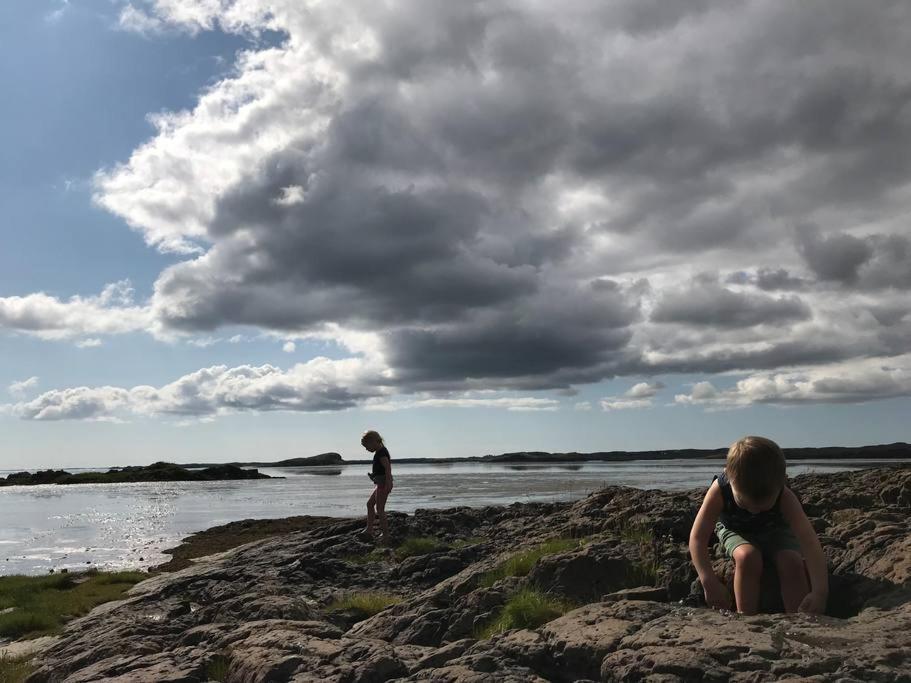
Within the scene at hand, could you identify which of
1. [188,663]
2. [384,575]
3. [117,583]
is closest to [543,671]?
[188,663]

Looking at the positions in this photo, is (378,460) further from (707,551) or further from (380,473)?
(707,551)

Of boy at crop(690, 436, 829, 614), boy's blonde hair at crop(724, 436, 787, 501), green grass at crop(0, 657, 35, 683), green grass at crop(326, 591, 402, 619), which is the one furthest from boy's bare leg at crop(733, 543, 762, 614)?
green grass at crop(0, 657, 35, 683)

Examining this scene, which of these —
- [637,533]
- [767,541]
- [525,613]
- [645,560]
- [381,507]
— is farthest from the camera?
[381,507]

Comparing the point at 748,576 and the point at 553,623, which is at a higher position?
the point at 748,576

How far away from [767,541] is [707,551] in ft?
1.62

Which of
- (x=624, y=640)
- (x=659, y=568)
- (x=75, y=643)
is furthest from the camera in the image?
(x=75, y=643)

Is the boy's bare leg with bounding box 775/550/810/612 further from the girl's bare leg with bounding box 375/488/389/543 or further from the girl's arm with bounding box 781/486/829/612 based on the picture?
the girl's bare leg with bounding box 375/488/389/543

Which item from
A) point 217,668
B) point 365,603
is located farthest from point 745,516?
point 365,603

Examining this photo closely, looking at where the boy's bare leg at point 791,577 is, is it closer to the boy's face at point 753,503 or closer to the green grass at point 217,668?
the boy's face at point 753,503

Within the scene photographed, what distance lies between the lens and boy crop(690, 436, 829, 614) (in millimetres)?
5547

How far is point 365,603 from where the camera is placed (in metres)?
9.68

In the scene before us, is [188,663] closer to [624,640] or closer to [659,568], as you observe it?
[624,640]

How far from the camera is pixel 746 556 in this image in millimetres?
5543

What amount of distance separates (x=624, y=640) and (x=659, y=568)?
2357 mm
